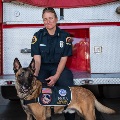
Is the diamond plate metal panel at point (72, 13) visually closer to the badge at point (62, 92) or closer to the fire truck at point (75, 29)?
the fire truck at point (75, 29)

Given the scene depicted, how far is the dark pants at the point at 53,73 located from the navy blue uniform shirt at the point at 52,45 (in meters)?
0.13

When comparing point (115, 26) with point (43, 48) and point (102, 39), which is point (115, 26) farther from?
point (43, 48)

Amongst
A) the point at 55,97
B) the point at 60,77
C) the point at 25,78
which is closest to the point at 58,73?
the point at 60,77

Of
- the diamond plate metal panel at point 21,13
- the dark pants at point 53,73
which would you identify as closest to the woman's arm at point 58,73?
the dark pants at point 53,73

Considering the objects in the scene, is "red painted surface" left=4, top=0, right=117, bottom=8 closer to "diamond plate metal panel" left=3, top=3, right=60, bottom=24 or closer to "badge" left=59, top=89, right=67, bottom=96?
"diamond plate metal panel" left=3, top=3, right=60, bottom=24

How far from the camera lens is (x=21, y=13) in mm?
5004

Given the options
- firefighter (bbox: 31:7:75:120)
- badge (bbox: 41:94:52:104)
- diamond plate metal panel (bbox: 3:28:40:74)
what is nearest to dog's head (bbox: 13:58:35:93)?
badge (bbox: 41:94:52:104)

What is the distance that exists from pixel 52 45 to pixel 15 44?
82 centimetres

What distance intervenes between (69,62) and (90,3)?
99cm

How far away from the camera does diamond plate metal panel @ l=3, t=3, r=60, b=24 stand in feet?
16.3

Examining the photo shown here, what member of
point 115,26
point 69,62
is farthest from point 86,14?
point 69,62

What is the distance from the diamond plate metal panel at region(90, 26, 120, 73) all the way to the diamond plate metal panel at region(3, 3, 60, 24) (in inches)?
26.5

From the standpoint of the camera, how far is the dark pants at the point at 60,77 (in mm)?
4395

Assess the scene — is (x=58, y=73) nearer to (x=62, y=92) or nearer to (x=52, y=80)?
(x=52, y=80)
